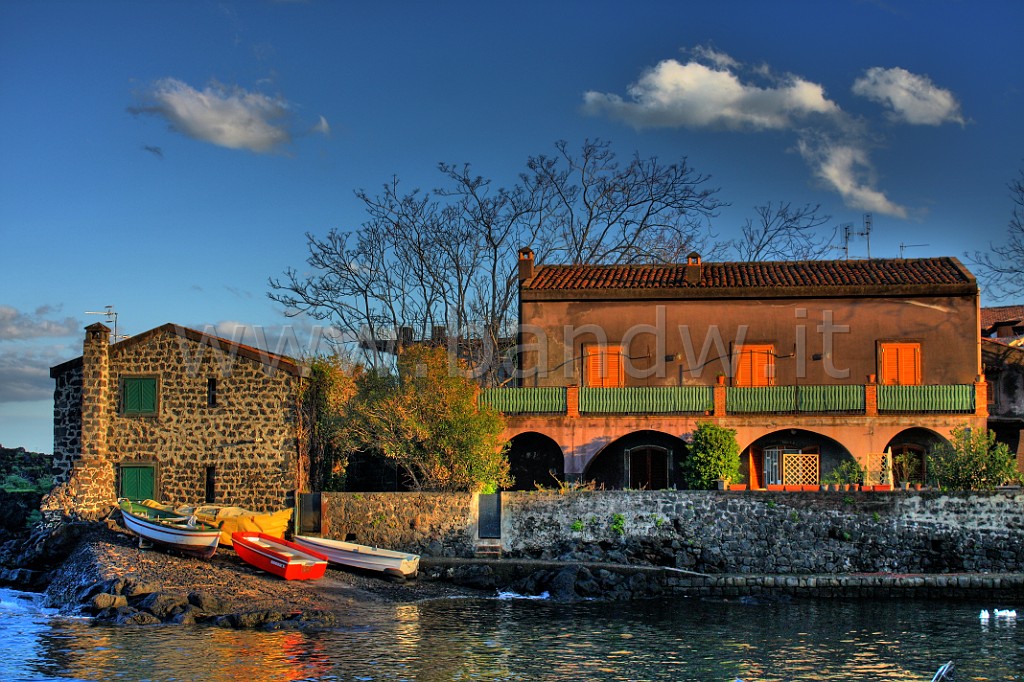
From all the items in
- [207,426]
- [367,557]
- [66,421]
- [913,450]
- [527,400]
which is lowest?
[367,557]

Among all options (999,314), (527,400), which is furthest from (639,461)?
(999,314)

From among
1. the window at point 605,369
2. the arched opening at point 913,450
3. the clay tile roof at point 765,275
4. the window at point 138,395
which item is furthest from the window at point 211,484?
the arched opening at point 913,450

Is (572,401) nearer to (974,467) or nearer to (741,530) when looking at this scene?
(741,530)

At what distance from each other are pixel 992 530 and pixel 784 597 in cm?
544

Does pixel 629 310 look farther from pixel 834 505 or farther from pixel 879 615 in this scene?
pixel 879 615

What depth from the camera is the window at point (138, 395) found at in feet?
97.2

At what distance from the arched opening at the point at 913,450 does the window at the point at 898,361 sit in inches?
63.2

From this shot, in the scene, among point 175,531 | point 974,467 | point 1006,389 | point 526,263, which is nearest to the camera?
point 175,531

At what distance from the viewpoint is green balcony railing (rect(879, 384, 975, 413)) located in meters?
30.2

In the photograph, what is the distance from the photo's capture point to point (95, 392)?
2931 cm

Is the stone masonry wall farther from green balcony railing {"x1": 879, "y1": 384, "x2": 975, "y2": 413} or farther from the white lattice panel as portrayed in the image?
the white lattice panel

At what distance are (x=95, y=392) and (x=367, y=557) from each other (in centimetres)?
882

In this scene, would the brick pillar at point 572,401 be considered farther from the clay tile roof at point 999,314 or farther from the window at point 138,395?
the clay tile roof at point 999,314

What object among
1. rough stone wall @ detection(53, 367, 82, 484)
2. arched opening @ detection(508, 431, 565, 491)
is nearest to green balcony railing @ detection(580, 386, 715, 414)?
arched opening @ detection(508, 431, 565, 491)
